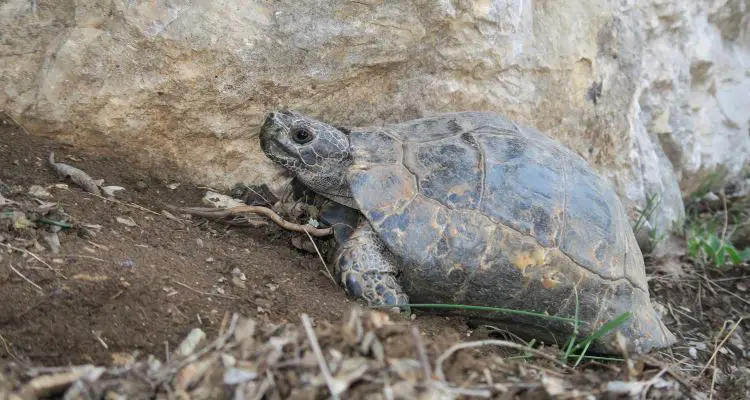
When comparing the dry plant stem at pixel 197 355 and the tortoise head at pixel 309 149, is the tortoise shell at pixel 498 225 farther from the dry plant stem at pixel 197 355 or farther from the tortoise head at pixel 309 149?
the dry plant stem at pixel 197 355

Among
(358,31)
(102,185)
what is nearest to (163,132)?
(102,185)

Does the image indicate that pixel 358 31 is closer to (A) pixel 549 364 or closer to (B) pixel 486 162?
(B) pixel 486 162

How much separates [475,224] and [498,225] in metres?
0.12

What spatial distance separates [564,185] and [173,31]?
2.19m

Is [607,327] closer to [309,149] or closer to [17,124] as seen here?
[309,149]

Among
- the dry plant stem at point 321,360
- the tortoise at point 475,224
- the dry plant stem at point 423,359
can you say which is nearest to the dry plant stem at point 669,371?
the tortoise at point 475,224

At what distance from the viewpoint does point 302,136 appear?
139 inches

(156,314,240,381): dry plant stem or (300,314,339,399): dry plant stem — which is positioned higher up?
(300,314,339,399): dry plant stem

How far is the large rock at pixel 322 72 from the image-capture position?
134 inches

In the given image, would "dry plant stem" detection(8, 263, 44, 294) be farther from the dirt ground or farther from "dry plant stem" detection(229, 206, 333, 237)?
"dry plant stem" detection(229, 206, 333, 237)

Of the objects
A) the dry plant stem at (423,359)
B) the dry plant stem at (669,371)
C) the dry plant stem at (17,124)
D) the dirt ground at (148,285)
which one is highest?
the dry plant stem at (423,359)

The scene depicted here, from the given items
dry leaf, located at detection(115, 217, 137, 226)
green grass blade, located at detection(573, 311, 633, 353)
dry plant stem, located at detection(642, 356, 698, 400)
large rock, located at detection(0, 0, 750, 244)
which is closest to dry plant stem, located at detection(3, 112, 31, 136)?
large rock, located at detection(0, 0, 750, 244)

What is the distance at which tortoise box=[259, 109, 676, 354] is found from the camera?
126 inches

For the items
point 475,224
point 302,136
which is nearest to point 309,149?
point 302,136
